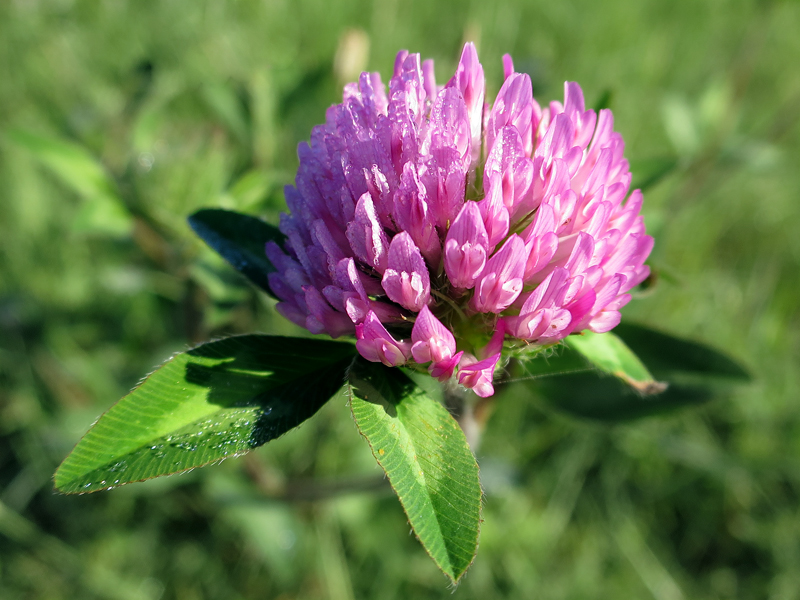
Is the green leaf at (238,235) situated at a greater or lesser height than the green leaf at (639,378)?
greater

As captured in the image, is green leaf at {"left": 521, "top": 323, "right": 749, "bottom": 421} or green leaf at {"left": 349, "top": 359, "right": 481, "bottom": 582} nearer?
green leaf at {"left": 349, "top": 359, "right": 481, "bottom": 582}

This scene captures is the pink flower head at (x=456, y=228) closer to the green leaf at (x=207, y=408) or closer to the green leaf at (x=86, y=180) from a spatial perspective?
the green leaf at (x=207, y=408)

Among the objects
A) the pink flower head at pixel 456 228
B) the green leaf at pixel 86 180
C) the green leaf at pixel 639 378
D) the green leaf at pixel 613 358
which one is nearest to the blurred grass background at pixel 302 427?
the green leaf at pixel 86 180

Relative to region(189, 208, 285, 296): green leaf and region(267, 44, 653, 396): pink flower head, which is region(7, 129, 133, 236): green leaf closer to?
region(189, 208, 285, 296): green leaf

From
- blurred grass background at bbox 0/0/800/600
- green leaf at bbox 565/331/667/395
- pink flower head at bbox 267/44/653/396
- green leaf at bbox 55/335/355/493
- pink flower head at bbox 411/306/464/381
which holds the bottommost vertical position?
blurred grass background at bbox 0/0/800/600

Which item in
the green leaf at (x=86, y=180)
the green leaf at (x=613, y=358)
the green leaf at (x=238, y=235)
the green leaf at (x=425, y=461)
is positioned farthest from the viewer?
the green leaf at (x=86, y=180)

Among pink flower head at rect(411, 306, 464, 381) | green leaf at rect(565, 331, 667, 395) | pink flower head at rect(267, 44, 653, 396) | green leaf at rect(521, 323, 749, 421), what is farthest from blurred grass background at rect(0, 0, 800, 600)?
pink flower head at rect(411, 306, 464, 381)

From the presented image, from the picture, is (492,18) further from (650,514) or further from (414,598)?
(414,598)

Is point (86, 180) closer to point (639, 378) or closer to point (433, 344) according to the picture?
point (433, 344)
